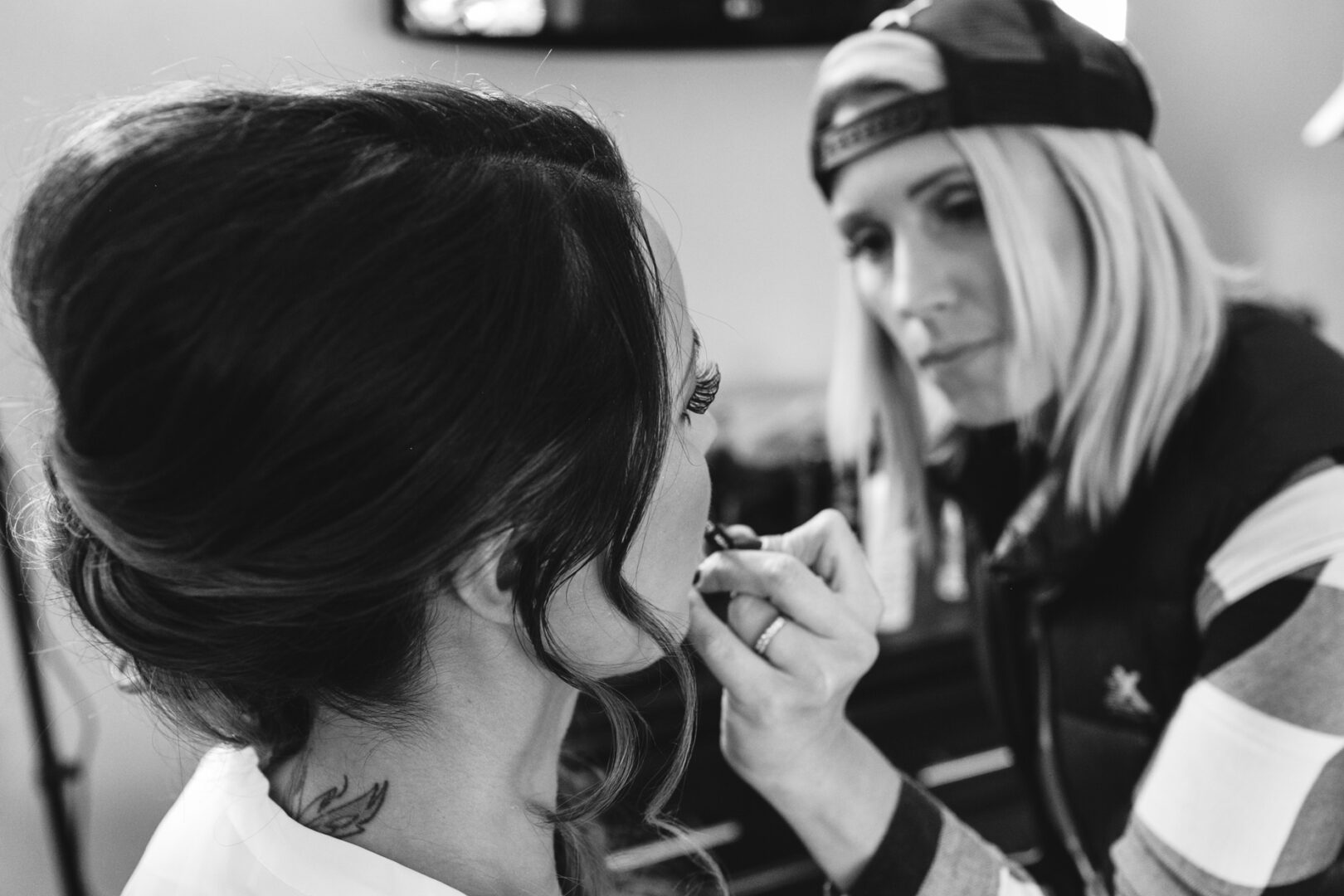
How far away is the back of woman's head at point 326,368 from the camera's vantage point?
1.44 feet

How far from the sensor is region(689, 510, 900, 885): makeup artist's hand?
0.73m

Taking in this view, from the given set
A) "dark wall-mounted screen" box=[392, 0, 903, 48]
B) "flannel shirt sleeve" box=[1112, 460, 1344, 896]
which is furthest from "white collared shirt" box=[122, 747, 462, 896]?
"dark wall-mounted screen" box=[392, 0, 903, 48]

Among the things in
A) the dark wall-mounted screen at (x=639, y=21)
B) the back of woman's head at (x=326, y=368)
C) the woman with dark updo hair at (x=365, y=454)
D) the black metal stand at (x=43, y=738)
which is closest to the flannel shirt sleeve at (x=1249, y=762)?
the woman with dark updo hair at (x=365, y=454)

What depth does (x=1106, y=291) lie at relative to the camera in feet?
3.11

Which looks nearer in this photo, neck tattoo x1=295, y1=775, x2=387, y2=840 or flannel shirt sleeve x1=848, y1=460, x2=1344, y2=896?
neck tattoo x1=295, y1=775, x2=387, y2=840

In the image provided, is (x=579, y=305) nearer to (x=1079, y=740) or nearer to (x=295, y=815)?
(x=295, y=815)

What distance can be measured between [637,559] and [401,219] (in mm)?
261

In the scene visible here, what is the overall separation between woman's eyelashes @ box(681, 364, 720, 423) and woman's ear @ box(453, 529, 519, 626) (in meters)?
0.17

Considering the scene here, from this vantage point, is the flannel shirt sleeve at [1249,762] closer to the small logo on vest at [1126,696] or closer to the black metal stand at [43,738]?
the small logo on vest at [1126,696]

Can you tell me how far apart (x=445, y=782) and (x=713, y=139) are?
166 cm

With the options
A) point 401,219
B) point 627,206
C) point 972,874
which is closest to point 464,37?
point 627,206

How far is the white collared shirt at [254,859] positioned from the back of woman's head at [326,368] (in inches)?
3.1

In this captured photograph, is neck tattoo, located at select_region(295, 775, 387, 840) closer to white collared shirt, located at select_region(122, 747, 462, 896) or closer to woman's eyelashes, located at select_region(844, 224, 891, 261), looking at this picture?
white collared shirt, located at select_region(122, 747, 462, 896)

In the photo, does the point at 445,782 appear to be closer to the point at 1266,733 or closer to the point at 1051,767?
the point at 1266,733
